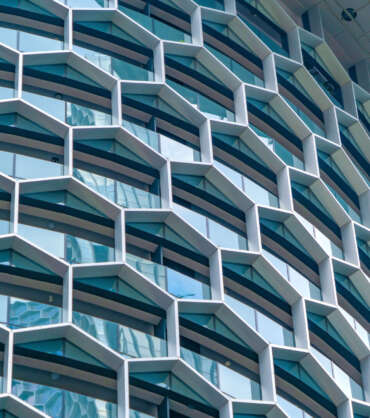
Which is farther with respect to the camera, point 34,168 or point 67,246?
point 34,168

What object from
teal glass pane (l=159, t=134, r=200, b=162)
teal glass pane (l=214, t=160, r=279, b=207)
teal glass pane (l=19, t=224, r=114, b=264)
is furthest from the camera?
teal glass pane (l=214, t=160, r=279, b=207)

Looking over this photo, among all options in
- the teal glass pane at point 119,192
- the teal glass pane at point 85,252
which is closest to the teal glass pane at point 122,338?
the teal glass pane at point 85,252

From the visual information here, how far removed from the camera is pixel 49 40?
35.7 m

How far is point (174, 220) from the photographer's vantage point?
3344 centimetres

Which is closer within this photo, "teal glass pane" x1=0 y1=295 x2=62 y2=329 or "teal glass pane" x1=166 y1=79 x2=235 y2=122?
"teal glass pane" x1=0 y1=295 x2=62 y2=329

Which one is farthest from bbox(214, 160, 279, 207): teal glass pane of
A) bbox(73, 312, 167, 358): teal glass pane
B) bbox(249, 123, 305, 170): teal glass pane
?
bbox(73, 312, 167, 358): teal glass pane

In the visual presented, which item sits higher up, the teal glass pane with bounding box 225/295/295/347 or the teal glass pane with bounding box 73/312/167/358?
the teal glass pane with bounding box 225/295/295/347

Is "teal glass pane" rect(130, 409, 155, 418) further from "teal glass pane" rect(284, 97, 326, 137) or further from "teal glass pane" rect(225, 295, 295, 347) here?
"teal glass pane" rect(284, 97, 326, 137)

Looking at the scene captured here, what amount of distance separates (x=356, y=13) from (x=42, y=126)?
15200 millimetres

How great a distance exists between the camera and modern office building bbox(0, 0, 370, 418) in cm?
3005

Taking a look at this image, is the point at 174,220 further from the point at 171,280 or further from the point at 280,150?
the point at 280,150

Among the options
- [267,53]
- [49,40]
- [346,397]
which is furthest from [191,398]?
[267,53]

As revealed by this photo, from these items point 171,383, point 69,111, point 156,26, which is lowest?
point 171,383

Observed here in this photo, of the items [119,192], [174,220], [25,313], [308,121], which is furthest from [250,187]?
[25,313]
